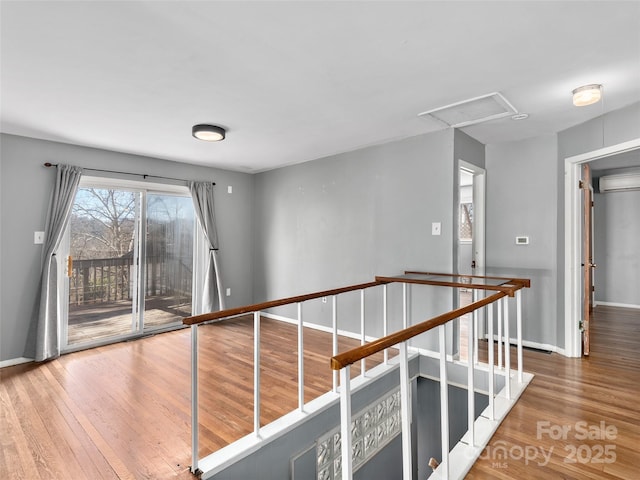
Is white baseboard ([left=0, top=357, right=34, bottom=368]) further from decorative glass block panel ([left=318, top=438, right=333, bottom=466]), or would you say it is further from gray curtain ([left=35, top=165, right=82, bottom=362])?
decorative glass block panel ([left=318, top=438, right=333, bottom=466])

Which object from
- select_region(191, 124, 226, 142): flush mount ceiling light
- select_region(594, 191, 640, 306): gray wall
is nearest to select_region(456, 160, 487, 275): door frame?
select_region(191, 124, 226, 142): flush mount ceiling light

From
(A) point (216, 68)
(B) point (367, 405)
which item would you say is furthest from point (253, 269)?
(A) point (216, 68)

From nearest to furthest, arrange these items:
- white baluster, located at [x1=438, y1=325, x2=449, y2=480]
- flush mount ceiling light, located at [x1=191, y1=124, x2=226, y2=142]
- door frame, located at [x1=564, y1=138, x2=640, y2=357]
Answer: white baluster, located at [x1=438, y1=325, x2=449, y2=480]
flush mount ceiling light, located at [x1=191, y1=124, x2=226, y2=142]
door frame, located at [x1=564, y1=138, x2=640, y2=357]

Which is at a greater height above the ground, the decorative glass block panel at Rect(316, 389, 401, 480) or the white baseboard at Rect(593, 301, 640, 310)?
the white baseboard at Rect(593, 301, 640, 310)

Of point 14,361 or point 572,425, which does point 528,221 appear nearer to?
point 572,425

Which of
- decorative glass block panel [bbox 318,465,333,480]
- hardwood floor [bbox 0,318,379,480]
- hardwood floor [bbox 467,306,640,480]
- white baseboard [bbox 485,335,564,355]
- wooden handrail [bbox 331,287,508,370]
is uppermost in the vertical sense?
wooden handrail [bbox 331,287,508,370]

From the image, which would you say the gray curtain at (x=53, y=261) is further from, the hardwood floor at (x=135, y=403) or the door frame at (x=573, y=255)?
the door frame at (x=573, y=255)

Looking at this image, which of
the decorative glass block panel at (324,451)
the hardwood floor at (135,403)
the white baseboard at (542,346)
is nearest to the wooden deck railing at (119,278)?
the hardwood floor at (135,403)

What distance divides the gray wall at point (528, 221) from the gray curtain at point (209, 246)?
3670mm

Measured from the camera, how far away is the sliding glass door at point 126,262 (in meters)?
3.93

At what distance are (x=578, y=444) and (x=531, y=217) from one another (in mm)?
2400

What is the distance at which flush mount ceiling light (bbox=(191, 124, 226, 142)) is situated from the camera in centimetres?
319

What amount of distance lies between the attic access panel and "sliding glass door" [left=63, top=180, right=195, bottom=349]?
356cm

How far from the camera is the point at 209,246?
4961 mm
